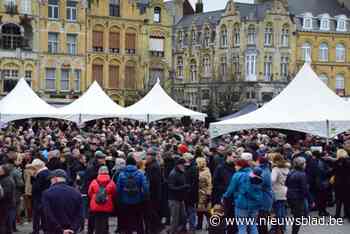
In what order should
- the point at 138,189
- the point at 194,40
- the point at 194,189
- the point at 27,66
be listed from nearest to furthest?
the point at 138,189 < the point at 194,189 < the point at 27,66 < the point at 194,40

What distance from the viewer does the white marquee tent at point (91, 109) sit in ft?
99.0

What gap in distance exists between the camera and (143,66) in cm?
5400

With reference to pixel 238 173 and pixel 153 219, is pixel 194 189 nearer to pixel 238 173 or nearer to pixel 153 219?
pixel 153 219

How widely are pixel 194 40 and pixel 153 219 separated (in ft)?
168

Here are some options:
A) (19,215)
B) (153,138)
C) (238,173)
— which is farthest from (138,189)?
(153,138)

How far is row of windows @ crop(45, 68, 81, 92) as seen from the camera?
1976 inches

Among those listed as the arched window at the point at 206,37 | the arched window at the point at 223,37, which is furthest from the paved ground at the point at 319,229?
the arched window at the point at 206,37

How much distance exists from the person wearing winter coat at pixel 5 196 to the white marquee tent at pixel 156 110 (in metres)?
18.8

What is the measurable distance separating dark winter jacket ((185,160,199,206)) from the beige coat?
11.1 inches

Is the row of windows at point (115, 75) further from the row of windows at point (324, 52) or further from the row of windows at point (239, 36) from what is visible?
the row of windows at point (324, 52)

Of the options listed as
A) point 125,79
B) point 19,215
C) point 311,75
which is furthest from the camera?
point 125,79

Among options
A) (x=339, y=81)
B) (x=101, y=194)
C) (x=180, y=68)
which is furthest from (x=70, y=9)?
(x=101, y=194)

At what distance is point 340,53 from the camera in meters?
64.4

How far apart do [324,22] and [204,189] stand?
5241 cm
